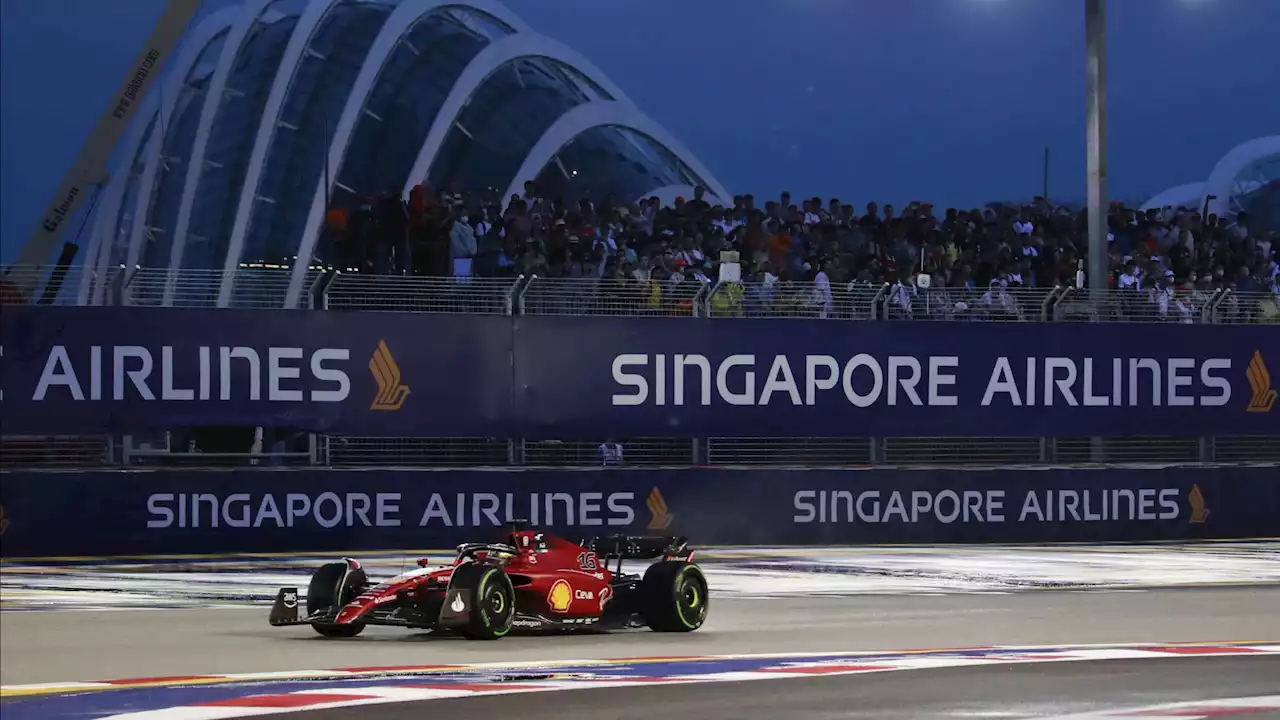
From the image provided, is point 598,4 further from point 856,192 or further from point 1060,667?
point 1060,667

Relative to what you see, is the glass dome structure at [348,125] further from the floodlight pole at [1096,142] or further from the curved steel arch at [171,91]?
the floodlight pole at [1096,142]

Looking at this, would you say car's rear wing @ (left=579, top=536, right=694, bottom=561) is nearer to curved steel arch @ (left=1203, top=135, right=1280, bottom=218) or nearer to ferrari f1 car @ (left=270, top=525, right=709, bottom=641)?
ferrari f1 car @ (left=270, top=525, right=709, bottom=641)

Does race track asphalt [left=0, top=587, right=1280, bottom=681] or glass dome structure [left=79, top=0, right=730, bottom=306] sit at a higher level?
glass dome structure [left=79, top=0, right=730, bottom=306]

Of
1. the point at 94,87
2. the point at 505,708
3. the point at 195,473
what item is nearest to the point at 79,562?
the point at 195,473

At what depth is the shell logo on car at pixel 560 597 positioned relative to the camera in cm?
1159

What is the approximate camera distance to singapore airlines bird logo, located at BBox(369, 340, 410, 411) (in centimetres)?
1927

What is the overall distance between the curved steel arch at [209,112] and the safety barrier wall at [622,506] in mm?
15354

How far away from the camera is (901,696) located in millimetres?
8742

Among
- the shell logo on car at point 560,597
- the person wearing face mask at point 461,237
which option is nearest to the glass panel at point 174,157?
the person wearing face mask at point 461,237

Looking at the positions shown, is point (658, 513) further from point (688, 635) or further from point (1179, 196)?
point (1179, 196)

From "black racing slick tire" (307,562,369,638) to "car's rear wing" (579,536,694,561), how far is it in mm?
1717

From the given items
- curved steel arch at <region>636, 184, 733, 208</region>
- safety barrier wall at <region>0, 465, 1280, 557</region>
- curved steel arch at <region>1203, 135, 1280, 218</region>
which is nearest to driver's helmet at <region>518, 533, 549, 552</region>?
safety barrier wall at <region>0, 465, 1280, 557</region>

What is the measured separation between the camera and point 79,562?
17734 millimetres

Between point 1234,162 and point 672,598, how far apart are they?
23.8m
